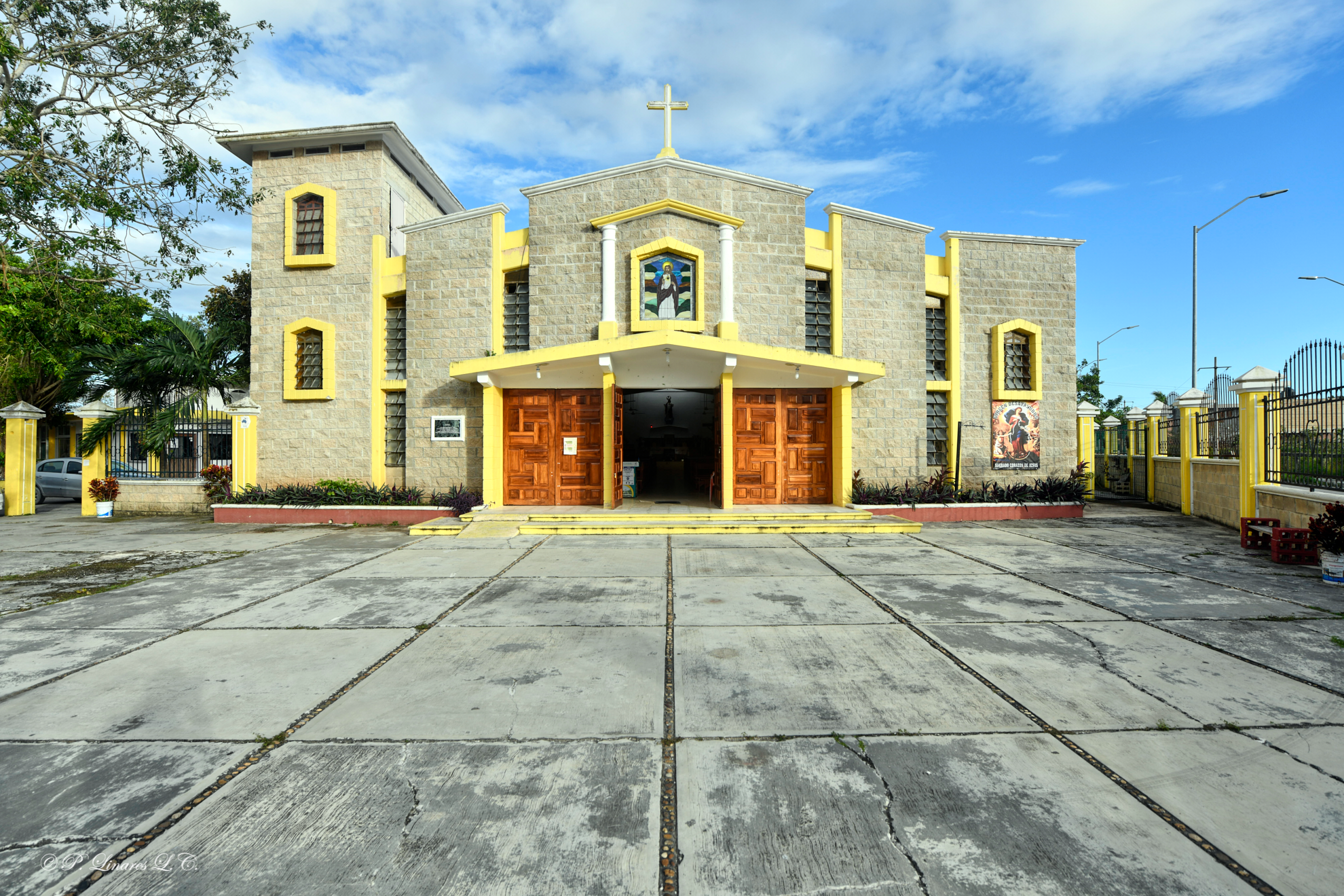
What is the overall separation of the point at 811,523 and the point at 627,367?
5.00m

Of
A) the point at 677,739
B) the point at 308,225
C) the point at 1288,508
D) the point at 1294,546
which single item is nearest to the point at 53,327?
the point at 308,225

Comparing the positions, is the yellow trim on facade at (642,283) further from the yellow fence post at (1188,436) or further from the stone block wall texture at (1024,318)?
the yellow fence post at (1188,436)

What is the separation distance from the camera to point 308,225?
15.2 meters

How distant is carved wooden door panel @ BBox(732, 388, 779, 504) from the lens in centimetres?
1397

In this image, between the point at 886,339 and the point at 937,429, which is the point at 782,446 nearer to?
the point at 886,339

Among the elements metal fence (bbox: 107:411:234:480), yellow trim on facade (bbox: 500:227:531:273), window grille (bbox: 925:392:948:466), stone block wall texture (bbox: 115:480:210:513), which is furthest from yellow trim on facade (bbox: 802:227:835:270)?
stone block wall texture (bbox: 115:480:210:513)

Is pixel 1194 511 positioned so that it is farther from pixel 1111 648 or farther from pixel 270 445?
pixel 270 445

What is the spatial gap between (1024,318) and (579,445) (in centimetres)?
1110

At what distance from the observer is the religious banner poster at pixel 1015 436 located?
1495 cm

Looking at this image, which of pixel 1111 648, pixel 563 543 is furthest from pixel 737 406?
pixel 1111 648

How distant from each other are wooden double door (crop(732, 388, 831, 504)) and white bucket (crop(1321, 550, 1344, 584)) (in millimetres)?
7880

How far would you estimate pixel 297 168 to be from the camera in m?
15.2

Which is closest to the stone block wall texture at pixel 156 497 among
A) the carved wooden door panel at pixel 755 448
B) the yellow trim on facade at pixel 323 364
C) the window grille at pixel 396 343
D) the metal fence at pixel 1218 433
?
the yellow trim on facade at pixel 323 364

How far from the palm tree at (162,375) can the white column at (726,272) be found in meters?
13.1
